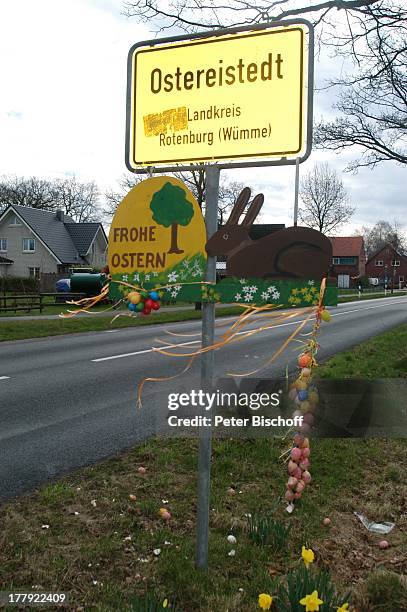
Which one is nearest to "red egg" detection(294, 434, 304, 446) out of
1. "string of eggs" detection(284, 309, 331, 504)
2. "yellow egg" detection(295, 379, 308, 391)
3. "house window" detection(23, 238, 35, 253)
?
"string of eggs" detection(284, 309, 331, 504)

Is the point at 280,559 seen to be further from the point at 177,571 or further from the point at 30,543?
the point at 30,543

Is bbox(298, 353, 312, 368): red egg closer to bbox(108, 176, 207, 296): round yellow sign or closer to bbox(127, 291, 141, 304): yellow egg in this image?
bbox(108, 176, 207, 296): round yellow sign

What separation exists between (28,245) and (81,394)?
43703 mm

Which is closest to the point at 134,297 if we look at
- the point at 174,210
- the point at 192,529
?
the point at 174,210

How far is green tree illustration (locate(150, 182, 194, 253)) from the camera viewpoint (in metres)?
2.20

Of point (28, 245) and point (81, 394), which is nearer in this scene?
point (81, 394)

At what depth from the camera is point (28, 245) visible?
47.8m

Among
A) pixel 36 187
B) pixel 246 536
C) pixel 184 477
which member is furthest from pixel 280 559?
pixel 36 187

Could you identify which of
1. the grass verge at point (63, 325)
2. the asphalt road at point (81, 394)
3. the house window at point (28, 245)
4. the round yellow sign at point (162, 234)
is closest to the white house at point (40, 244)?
the house window at point (28, 245)

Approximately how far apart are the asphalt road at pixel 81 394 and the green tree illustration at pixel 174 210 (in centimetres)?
50

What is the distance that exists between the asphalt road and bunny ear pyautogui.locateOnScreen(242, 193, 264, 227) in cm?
60

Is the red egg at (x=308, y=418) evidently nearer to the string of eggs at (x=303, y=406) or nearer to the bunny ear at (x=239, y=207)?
the string of eggs at (x=303, y=406)

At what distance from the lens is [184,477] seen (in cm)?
401

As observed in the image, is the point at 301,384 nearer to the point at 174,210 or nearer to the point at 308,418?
the point at 308,418
